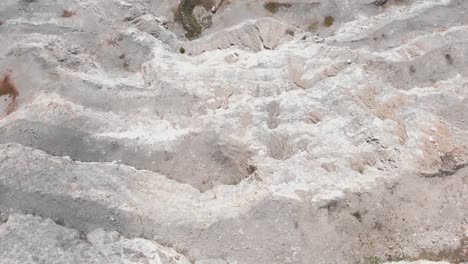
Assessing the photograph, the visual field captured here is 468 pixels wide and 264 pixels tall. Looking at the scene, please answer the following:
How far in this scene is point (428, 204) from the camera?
30.4m

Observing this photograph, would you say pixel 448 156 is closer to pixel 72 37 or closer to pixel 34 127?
pixel 34 127

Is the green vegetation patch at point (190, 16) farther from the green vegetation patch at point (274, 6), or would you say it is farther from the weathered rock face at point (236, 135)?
the green vegetation patch at point (274, 6)

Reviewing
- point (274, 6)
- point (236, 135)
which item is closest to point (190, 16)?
point (274, 6)

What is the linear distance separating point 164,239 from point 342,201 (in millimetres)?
11758

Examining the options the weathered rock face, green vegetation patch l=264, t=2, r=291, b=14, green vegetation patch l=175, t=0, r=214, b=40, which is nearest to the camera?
the weathered rock face

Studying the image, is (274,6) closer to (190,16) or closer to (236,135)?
(190,16)

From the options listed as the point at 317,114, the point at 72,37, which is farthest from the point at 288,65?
the point at 72,37

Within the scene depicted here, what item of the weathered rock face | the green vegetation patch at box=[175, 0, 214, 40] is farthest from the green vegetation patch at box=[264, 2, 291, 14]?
the green vegetation patch at box=[175, 0, 214, 40]

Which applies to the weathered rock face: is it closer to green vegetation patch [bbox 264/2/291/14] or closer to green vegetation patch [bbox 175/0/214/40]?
green vegetation patch [bbox 264/2/291/14]

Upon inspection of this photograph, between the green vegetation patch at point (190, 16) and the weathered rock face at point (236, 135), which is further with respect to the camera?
the green vegetation patch at point (190, 16)

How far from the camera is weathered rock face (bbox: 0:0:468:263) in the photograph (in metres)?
29.2

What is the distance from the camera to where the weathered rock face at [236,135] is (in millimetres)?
29234

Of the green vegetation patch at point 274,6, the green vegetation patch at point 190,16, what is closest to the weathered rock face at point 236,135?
the green vegetation patch at point 274,6

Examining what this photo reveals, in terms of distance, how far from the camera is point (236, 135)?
117 feet
